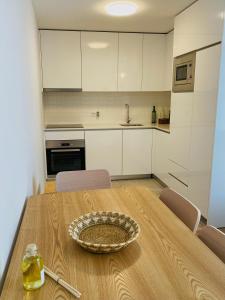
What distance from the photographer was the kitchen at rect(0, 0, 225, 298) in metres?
2.41

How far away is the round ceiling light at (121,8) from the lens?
2.61 meters

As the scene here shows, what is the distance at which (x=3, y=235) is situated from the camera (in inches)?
35.4

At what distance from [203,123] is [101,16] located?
1.76 m

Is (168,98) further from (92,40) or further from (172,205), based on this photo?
(172,205)

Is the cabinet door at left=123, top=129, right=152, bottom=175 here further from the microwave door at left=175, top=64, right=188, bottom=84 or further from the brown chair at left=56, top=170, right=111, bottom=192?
the brown chair at left=56, top=170, right=111, bottom=192

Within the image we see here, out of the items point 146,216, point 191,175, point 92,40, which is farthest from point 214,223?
point 92,40

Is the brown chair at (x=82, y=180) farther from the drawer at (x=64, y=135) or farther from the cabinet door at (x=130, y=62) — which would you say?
the cabinet door at (x=130, y=62)

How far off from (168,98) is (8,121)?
3644 millimetres

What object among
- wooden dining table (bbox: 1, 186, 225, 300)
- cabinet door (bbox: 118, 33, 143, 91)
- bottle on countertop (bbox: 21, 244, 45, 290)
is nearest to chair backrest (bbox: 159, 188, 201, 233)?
wooden dining table (bbox: 1, 186, 225, 300)

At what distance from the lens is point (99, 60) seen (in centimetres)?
375

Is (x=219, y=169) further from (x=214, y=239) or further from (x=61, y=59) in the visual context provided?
(x=61, y=59)

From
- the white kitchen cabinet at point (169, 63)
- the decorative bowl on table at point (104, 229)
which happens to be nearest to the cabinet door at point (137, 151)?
the white kitchen cabinet at point (169, 63)

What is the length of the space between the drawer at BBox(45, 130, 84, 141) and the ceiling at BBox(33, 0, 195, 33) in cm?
143

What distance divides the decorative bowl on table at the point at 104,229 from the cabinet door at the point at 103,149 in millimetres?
2572
